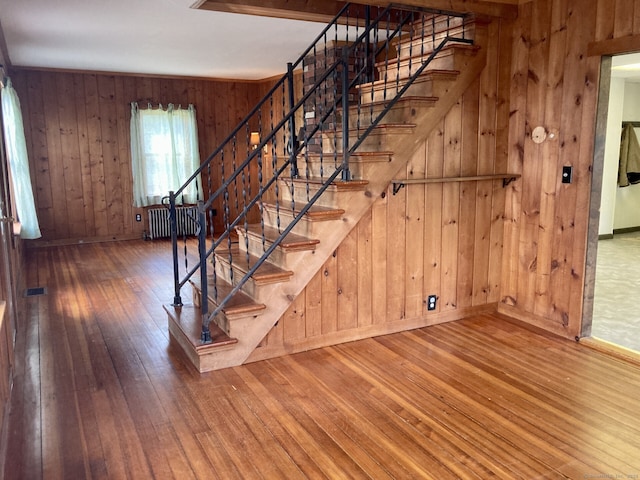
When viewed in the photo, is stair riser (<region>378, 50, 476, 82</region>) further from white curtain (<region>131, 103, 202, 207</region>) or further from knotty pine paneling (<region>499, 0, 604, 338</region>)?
white curtain (<region>131, 103, 202, 207</region>)

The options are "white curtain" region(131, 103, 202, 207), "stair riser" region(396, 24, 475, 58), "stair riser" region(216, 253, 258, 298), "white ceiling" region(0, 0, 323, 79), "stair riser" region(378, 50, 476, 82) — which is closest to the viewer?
"stair riser" region(216, 253, 258, 298)

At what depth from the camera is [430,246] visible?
157 inches

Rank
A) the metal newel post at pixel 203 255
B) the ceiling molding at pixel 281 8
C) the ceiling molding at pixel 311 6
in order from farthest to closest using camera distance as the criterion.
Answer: the ceiling molding at pixel 281 8 → the ceiling molding at pixel 311 6 → the metal newel post at pixel 203 255

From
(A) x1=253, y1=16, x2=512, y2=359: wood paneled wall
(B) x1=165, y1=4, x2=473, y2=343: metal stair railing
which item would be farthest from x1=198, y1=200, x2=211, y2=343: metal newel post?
(A) x1=253, y1=16, x2=512, y2=359: wood paneled wall

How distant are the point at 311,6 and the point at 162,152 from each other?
4.65m

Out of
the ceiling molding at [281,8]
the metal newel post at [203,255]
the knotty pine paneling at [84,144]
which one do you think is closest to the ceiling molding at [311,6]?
the ceiling molding at [281,8]

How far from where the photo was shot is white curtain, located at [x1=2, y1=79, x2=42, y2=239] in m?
5.78

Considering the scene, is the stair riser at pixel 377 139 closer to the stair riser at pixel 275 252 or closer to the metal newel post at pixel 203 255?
the stair riser at pixel 275 252

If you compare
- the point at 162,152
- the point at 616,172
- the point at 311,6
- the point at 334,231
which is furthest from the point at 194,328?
the point at 616,172

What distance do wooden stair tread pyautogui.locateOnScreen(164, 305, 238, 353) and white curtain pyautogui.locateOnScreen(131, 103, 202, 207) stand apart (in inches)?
171

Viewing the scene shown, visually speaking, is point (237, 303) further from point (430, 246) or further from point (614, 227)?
point (614, 227)

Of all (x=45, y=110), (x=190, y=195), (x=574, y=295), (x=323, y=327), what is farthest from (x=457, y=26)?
(x=45, y=110)

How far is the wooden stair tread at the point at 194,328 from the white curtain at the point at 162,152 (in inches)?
171

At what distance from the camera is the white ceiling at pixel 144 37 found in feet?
13.9
